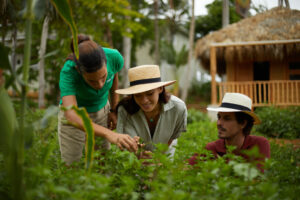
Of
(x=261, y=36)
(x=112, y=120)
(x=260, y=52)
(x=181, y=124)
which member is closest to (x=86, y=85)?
(x=112, y=120)

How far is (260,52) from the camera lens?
12211 millimetres

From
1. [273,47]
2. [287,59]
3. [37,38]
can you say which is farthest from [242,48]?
[37,38]

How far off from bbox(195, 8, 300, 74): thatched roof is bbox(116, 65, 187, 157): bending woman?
981 centimetres

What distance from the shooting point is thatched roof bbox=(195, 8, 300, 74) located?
1170 centimetres

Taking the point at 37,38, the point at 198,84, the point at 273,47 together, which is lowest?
the point at 198,84

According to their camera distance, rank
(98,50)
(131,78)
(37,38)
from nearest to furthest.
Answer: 1. (98,50)
2. (131,78)
3. (37,38)

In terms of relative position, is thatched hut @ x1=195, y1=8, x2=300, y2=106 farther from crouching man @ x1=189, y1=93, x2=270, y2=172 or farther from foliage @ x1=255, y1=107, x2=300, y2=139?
crouching man @ x1=189, y1=93, x2=270, y2=172

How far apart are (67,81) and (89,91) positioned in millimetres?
290

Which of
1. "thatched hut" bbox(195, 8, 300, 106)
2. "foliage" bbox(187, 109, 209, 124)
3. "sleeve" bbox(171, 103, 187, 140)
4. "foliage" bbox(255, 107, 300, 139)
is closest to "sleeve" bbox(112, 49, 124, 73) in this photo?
"sleeve" bbox(171, 103, 187, 140)

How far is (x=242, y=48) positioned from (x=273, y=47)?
3.78 feet

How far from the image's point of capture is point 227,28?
1295 cm

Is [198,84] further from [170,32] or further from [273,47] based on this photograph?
[273,47]

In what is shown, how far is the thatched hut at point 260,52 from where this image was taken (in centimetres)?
1122

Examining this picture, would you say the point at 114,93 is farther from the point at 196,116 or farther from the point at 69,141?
the point at 196,116
